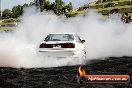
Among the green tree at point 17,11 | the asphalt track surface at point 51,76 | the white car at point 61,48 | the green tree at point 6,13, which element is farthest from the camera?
the green tree at point 6,13

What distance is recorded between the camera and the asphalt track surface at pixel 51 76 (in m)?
11.9

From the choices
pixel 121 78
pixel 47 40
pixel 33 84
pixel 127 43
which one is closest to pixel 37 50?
pixel 47 40

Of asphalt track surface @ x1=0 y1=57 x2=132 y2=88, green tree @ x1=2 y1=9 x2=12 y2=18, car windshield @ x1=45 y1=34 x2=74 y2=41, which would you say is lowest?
green tree @ x1=2 y1=9 x2=12 y2=18

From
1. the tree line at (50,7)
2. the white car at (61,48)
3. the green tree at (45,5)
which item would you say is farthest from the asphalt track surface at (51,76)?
the green tree at (45,5)

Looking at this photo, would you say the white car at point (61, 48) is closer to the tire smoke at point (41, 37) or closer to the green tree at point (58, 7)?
the tire smoke at point (41, 37)

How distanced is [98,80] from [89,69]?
629 cm

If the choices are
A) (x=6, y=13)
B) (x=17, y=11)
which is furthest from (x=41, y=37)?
(x=6, y=13)

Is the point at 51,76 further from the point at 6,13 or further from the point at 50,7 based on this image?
→ the point at 6,13

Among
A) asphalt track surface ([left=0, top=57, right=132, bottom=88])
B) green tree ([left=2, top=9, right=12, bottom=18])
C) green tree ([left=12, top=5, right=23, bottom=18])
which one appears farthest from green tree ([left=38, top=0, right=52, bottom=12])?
asphalt track surface ([left=0, top=57, right=132, bottom=88])

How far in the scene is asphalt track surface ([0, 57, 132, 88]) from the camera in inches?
470

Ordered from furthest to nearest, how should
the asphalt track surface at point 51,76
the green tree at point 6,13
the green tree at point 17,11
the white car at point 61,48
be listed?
the green tree at point 6,13 → the green tree at point 17,11 → the white car at point 61,48 → the asphalt track surface at point 51,76

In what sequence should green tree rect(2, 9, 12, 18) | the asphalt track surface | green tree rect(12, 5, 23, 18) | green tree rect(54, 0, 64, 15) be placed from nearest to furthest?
1. the asphalt track surface
2. green tree rect(54, 0, 64, 15)
3. green tree rect(12, 5, 23, 18)
4. green tree rect(2, 9, 12, 18)

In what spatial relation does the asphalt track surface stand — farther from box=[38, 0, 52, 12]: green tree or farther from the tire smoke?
box=[38, 0, 52, 12]: green tree

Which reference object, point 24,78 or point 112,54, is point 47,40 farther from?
point 112,54
